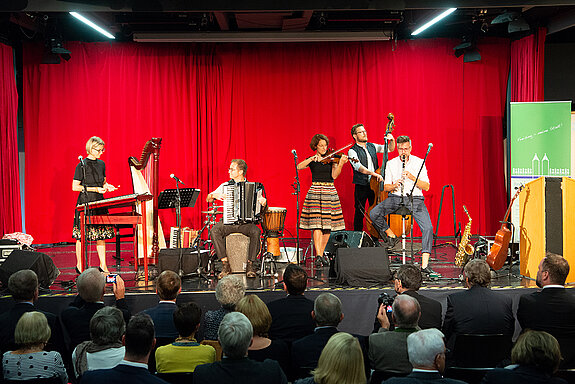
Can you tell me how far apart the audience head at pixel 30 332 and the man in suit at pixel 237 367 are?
3.43 feet

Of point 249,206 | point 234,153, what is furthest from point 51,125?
point 249,206

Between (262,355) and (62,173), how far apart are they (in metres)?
7.77

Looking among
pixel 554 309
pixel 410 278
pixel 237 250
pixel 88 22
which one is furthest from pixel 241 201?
pixel 554 309

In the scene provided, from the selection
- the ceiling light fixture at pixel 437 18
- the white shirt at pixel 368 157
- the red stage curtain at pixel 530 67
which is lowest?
the white shirt at pixel 368 157

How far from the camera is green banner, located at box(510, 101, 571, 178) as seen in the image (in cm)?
862

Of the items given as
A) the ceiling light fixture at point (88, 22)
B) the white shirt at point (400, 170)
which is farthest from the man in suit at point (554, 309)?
the ceiling light fixture at point (88, 22)

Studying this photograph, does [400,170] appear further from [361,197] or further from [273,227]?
[273,227]

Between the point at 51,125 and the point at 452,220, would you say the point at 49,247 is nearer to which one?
the point at 51,125

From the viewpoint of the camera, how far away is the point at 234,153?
33.5 feet

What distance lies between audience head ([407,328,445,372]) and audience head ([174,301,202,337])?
1.33 metres

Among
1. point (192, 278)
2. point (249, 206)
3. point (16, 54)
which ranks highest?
point (16, 54)

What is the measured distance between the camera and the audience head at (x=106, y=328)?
3176 millimetres

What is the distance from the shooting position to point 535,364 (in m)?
2.80

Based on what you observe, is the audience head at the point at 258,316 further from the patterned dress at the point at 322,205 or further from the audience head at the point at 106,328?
the patterned dress at the point at 322,205
